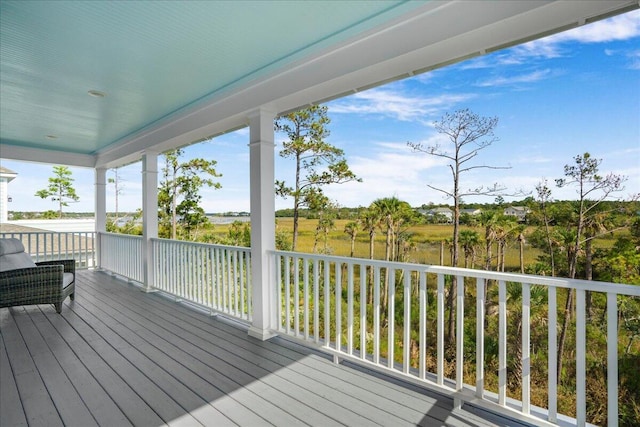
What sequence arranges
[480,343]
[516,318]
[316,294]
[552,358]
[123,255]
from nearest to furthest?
[552,358], [480,343], [316,294], [123,255], [516,318]

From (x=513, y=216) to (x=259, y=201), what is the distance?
15.0 feet

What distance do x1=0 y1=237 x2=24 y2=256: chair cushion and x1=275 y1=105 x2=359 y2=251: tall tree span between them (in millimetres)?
5266

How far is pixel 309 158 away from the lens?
948cm

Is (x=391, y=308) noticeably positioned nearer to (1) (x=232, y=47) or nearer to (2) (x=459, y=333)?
(2) (x=459, y=333)

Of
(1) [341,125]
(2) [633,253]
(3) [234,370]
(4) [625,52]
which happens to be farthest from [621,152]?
(1) [341,125]

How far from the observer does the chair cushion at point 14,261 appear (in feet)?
14.2

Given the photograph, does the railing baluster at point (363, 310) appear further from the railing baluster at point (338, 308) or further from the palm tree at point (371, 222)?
the palm tree at point (371, 222)

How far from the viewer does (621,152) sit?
4504 millimetres

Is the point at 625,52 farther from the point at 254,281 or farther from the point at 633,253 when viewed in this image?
the point at 254,281

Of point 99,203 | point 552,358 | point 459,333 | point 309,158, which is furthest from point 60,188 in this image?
point 552,358

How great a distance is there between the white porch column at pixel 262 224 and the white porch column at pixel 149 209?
2895 mm

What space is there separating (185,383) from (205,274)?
2251 mm

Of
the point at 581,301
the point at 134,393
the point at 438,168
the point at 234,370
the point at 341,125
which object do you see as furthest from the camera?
the point at 341,125

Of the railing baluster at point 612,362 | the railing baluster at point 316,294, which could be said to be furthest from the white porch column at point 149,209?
the railing baluster at point 612,362
